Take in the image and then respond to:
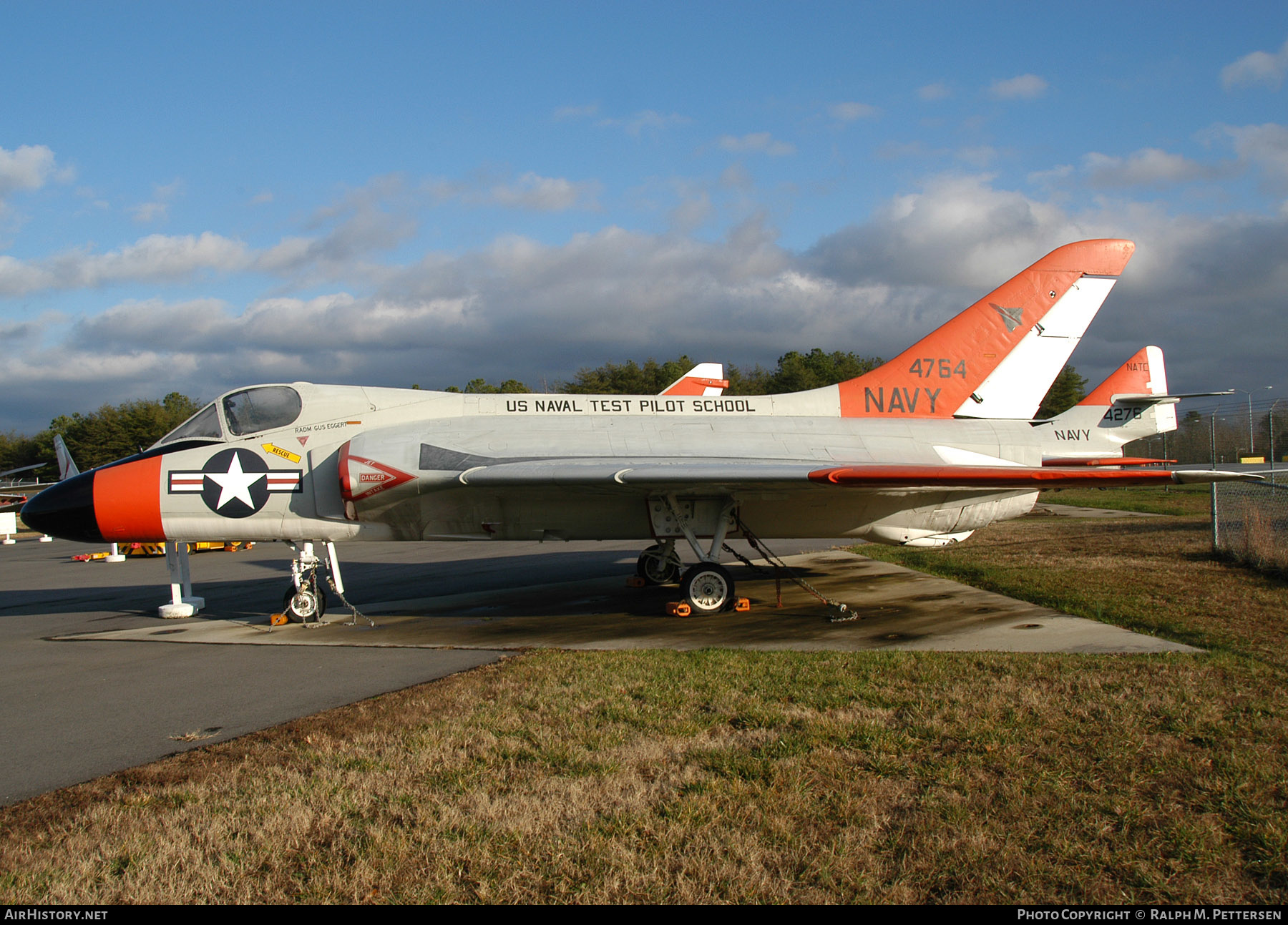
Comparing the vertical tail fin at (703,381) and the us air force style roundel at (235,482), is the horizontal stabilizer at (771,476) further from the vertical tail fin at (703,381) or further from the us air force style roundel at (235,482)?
the vertical tail fin at (703,381)

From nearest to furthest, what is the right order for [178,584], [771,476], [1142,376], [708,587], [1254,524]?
1. [771,476]
2. [708,587]
3. [178,584]
4. [1254,524]
5. [1142,376]

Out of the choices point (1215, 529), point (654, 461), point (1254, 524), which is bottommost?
point (1215, 529)

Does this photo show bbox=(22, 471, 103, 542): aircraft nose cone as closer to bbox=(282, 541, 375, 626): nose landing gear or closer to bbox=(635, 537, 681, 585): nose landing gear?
bbox=(282, 541, 375, 626): nose landing gear

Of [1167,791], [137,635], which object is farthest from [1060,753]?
[137,635]

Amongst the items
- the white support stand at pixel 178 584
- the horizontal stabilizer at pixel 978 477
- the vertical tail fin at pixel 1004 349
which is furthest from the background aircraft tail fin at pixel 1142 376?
the white support stand at pixel 178 584

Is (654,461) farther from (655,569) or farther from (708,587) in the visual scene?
(655,569)

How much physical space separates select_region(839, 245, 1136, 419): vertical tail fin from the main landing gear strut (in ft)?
8.99

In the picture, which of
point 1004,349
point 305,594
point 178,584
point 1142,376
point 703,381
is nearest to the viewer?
point 305,594

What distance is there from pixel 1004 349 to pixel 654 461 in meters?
5.61

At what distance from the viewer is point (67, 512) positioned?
904cm

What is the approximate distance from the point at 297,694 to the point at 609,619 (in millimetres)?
3994

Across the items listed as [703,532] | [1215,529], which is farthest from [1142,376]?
[703,532]

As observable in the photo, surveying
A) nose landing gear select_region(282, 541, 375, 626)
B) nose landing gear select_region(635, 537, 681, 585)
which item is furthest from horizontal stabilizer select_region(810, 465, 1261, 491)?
nose landing gear select_region(282, 541, 375, 626)

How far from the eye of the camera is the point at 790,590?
11656 mm
